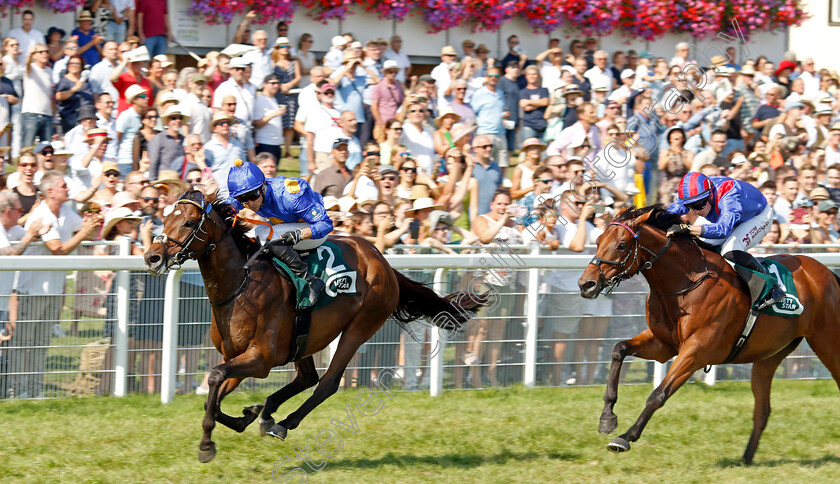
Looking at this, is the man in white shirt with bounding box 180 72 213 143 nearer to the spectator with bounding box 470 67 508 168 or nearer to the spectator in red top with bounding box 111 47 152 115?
the spectator in red top with bounding box 111 47 152 115

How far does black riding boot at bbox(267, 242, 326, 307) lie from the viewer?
5.24 meters

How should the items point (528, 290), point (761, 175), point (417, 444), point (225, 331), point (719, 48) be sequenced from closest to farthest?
point (225, 331) → point (417, 444) → point (528, 290) → point (761, 175) → point (719, 48)

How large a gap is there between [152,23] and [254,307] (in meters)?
6.49

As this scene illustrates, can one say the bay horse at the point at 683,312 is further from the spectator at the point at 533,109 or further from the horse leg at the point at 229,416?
the spectator at the point at 533,109

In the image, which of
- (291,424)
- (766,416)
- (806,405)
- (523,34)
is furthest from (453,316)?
(523,34)

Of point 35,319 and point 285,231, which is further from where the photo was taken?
point 35,319

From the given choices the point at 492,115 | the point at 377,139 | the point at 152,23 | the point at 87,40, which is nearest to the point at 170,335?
the point at 377,139

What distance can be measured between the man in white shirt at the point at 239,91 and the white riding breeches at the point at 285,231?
155 inches

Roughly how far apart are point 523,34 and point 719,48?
3.08 meters

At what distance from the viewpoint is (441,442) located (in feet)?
19.0

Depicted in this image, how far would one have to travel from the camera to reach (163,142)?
8.07 m

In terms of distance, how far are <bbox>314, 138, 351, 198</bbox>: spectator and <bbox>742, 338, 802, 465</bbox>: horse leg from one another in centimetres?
353

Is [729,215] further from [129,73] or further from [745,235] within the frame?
[129,73]

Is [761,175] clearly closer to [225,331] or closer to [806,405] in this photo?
[806,405]
